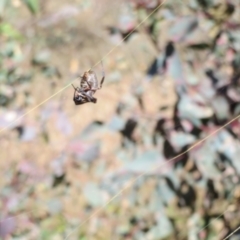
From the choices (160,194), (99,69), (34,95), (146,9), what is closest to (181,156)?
(160,194)

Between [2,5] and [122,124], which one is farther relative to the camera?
[2,5]

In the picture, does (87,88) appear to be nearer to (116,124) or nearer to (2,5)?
(116,124)

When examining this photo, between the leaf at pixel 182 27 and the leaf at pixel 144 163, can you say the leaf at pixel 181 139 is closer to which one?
the leaf at pixel 144 163

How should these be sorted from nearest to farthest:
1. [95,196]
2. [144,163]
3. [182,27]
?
[144,163] → [182,27] → [95,196]

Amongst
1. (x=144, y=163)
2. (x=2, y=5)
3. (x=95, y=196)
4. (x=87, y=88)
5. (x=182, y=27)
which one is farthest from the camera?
(x=2, y=5)

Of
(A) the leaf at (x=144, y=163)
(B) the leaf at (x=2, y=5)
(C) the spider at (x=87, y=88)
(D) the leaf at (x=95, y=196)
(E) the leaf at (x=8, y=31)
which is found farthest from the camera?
(E) the leaf at (x=8, y=31)

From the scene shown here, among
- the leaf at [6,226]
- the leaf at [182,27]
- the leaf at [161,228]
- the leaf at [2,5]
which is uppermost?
the leaf at [2,5]

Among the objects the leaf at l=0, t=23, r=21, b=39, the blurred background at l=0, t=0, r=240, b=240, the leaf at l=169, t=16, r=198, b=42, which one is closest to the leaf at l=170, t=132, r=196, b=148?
the blurred background at l=0, t=0, r=240, b=240

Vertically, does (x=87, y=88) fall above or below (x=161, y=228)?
above

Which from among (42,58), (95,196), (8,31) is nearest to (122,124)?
(95,196)

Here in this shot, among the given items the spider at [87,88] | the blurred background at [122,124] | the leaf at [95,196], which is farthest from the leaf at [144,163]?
the spider at [87,88]

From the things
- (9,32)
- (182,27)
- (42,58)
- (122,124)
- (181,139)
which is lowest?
(181,139)
